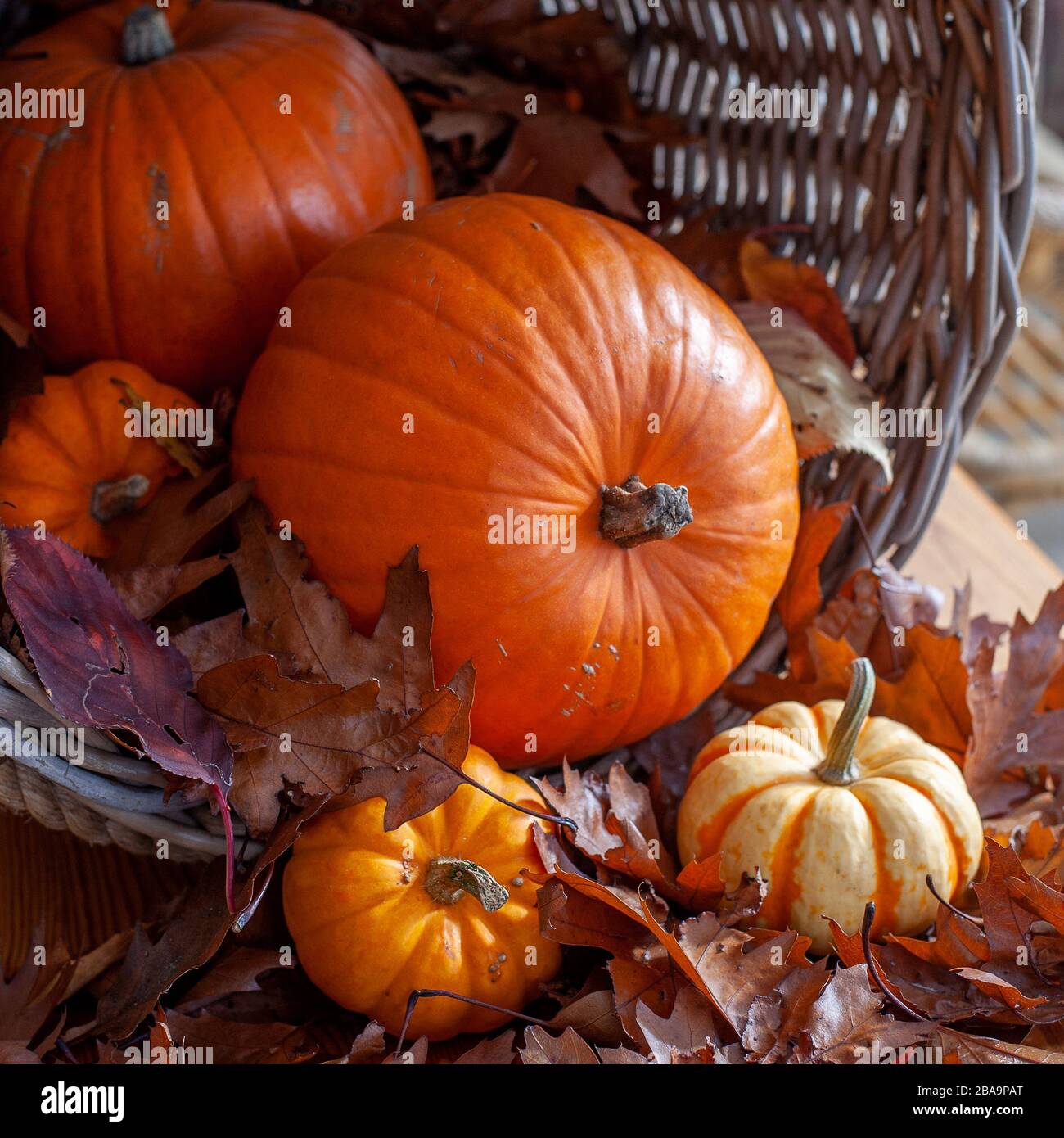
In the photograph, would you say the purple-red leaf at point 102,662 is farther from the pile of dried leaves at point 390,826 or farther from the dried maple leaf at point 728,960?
the dried maple leaf at point 728,960

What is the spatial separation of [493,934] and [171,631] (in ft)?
1.06

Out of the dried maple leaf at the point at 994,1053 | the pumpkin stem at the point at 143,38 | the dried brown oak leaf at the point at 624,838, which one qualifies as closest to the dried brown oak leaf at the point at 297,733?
the dried brown oak leaf at the point at 624,838

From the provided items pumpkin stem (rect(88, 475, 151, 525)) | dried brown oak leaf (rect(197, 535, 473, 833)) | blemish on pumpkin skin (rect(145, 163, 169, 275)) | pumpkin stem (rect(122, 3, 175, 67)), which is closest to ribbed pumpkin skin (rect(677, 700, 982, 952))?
dried brown oak leaf (rect(197, 535, 473, 833))

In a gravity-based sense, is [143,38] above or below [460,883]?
above

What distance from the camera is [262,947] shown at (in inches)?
32.8

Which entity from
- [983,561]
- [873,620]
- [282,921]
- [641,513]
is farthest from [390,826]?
[983,561]

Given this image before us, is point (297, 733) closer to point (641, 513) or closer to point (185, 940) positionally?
point (185, 940)

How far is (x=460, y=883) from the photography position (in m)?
0.76

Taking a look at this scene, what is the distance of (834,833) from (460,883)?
262 millimetres

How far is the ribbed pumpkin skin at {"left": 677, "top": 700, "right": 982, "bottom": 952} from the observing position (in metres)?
0.81

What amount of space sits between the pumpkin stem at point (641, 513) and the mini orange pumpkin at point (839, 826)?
171 millimetres
